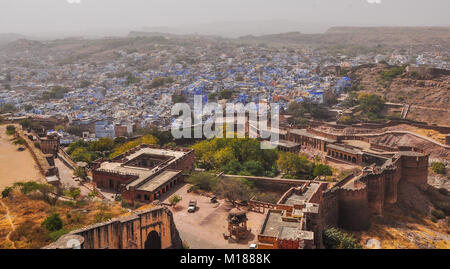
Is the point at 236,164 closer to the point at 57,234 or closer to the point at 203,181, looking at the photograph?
the point at 203,181

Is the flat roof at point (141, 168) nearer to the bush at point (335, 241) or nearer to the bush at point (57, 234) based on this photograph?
the bush at point (57, 234)

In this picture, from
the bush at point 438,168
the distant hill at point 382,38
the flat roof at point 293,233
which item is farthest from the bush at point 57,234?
the distant hill at point 382,38

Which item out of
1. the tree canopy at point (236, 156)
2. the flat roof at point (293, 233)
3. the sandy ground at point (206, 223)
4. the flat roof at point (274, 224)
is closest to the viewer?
the flat roof at point (293, 233)

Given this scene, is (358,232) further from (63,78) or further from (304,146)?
(63,78)

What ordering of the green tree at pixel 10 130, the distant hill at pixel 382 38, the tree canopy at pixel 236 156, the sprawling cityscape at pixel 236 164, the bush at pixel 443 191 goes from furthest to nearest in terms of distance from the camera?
the distant hill at pixel 382 38 < the green tree at pixel 10 130 < the tree canopy at pixel 236 156 < the bush at pixel 443 191 < the sprawling cityscape at pixel 236 164

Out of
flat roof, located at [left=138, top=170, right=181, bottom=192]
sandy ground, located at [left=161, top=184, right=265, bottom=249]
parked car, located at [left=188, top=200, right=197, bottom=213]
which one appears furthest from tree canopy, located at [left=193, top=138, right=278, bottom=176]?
parked car, located at [left=188, top=200, right=197, bottom=213]
